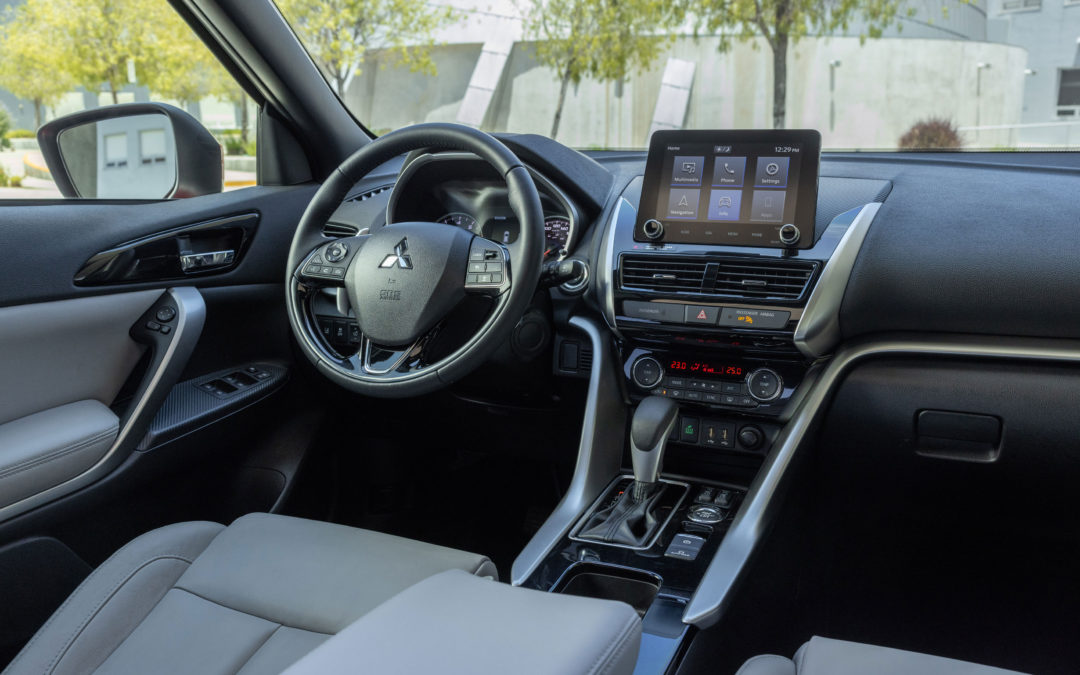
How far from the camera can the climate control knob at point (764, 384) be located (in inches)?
73.5

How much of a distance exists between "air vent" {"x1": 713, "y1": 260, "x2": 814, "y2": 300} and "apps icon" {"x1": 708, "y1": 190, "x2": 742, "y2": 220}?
99 mm

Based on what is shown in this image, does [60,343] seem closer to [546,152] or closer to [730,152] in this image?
[546,152]

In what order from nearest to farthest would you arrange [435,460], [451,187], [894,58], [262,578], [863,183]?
[262,578] → [863,183] → [451,187] → [435,460] → [894,58]

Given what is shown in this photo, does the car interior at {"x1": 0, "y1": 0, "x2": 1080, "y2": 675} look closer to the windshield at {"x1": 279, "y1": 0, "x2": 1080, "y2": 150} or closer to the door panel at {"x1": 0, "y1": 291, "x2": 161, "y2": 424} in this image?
the door panel at {"x1": 0, "y1": 291, "x2": 161, "y2": 424}

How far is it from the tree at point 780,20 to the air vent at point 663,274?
1284 millimetres

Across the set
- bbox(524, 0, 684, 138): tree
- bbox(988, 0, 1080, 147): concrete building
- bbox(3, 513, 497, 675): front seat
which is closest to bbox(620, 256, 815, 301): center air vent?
bbox(3, 513, 497, 675): front seat

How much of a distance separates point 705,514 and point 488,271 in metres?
0.70

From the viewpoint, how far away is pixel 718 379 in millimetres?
1914

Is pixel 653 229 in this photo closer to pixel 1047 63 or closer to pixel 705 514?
pixel 705 514

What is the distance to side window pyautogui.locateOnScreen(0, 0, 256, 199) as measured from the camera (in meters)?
1.99

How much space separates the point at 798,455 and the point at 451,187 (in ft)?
3.39

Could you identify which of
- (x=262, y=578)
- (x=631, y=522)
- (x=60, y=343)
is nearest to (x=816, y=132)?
(x=631, y=522)

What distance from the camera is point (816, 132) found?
176 centimetres

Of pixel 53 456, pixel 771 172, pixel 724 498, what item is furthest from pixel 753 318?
pixel 53 456
